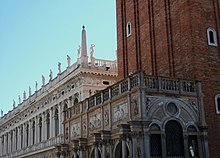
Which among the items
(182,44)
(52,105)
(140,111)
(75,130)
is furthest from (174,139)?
(52,105)

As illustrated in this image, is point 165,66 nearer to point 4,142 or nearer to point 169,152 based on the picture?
point 169,152

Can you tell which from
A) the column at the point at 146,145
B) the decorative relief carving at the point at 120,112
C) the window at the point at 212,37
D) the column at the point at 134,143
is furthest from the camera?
the window at the point at 212,37

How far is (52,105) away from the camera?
49.2 meters

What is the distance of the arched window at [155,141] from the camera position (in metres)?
21.5

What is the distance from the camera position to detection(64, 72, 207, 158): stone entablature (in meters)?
21.4

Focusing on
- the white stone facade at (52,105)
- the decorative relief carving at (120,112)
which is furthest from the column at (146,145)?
the white stone facade at (52,105)

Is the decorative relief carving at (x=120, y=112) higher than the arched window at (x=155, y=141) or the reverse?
higher

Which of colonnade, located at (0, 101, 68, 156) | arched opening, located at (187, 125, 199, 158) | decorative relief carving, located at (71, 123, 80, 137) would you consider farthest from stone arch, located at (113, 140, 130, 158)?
colonnade, located at (0, 101, 68, 156)

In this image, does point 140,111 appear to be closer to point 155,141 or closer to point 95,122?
point 155,141

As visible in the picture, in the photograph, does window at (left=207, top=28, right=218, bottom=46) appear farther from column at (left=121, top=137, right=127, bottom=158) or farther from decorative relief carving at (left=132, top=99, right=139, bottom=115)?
column at (left=121, top=137, right=127, bottom=158)

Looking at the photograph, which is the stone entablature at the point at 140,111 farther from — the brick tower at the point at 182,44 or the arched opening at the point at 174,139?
the brick tower at the point at 182,44

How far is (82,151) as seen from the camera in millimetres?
26984

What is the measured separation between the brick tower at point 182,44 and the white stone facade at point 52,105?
8.25 m

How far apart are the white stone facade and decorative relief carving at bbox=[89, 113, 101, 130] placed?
9.24 ft
